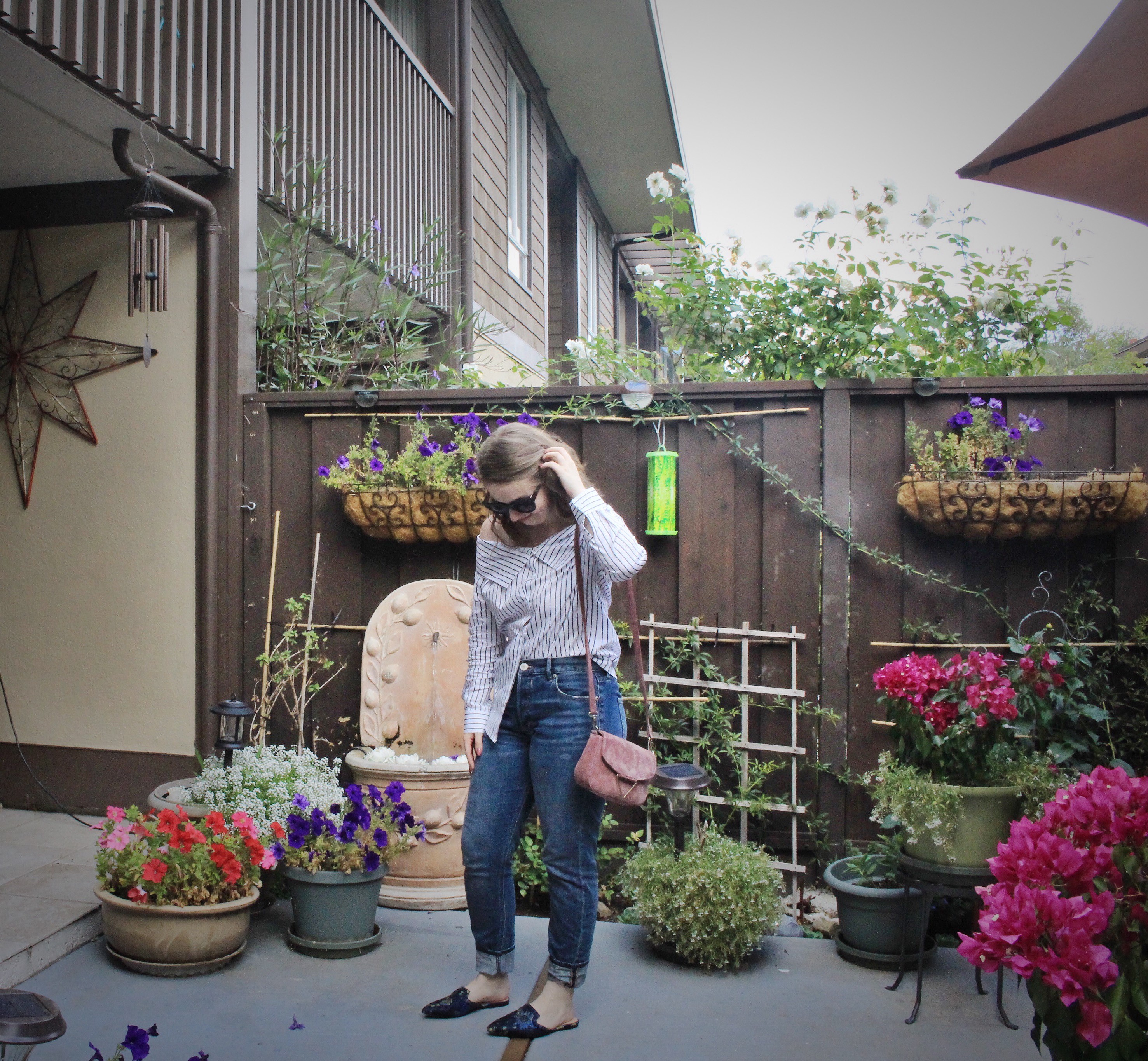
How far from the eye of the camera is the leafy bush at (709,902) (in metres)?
3.04

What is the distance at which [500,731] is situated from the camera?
8.48 feet

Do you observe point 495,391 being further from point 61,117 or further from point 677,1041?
point 677,1041

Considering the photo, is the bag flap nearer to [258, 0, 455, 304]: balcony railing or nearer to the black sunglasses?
the black sunglasses

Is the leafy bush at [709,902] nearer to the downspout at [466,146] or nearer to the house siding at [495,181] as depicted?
the downspout at [466,146]

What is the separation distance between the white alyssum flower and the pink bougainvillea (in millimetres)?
2415

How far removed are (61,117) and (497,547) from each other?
2.48 metres

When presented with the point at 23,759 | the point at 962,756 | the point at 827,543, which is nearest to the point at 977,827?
the point at 962,756

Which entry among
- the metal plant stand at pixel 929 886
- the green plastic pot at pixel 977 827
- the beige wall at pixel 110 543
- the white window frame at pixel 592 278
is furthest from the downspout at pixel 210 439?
the white window frame at pixel 592 278

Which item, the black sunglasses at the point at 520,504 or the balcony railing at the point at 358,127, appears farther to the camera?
the balcony railing at the point at 358,127

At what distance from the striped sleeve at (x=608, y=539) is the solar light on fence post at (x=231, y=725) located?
166 cm

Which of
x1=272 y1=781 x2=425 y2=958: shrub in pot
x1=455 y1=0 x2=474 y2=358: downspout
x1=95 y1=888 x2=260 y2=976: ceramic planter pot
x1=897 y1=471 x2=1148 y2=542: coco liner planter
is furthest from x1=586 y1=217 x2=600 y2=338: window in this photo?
x1=95 y1=888 x2=260 y2=976: ceramic planter pot

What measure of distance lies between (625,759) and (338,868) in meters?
1.27

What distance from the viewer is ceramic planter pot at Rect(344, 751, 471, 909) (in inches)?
140

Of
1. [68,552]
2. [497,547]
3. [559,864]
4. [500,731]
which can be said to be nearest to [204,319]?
[68,552]
